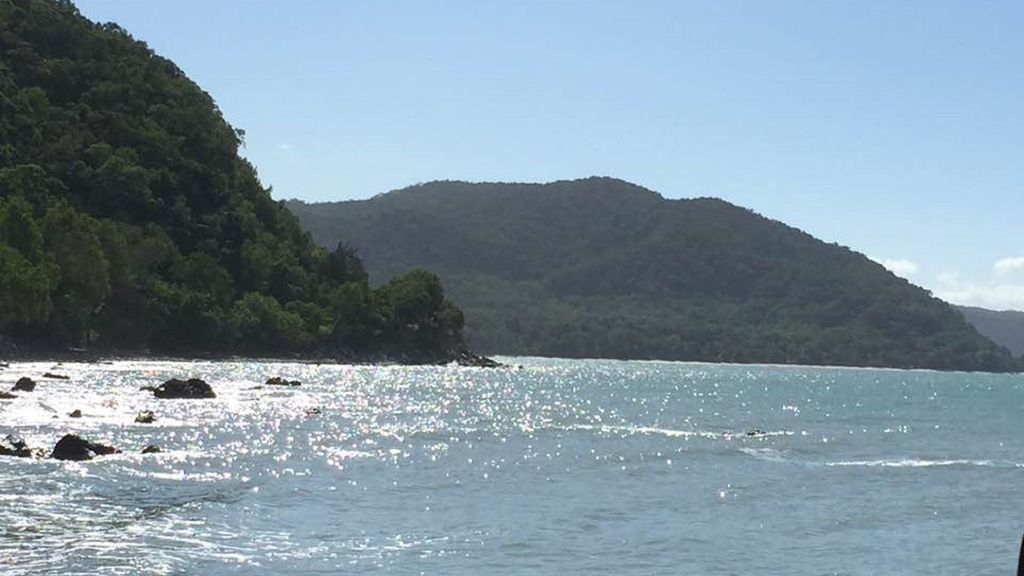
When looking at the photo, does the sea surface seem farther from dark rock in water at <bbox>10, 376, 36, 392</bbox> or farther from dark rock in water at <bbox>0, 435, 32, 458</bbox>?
dark rock in water at <bbox>10, 376, 36, 392</bbox>

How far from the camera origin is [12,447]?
1901 inches

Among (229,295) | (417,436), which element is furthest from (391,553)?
(229,295)

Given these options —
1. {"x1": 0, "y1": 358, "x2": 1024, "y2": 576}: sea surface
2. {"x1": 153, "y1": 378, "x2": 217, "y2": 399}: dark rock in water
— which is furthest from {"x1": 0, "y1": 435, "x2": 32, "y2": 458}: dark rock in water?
{"x1": 153, "y1": 378, "x2": 217, "y2": 399}: dark rock in water

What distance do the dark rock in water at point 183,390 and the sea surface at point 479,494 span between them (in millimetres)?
1789

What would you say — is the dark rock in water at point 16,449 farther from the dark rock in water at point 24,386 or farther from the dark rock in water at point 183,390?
the dark rock in water at point 183,390

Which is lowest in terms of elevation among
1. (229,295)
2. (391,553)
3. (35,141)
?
(391,553)

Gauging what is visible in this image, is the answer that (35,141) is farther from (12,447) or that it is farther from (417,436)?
(12,447)

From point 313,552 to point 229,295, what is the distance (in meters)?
165

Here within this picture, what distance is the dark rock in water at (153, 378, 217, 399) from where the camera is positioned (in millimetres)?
87812

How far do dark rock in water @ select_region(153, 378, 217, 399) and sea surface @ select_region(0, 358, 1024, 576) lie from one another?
1.79 meters

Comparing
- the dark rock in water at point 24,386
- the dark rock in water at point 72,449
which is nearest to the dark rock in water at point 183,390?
the dark rock in water at point 24,386

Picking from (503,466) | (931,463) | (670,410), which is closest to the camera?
(503,466)

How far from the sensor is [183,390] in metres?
89.1

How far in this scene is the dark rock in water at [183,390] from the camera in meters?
87.8
